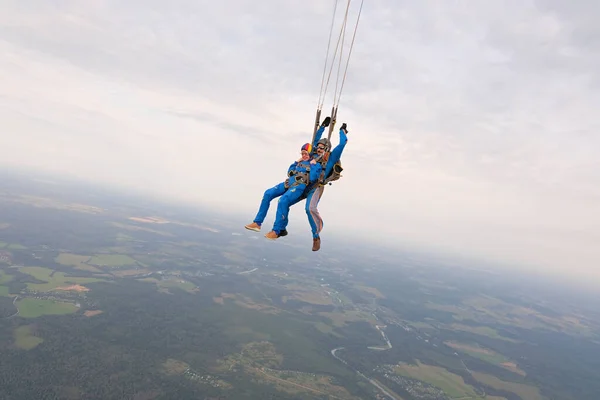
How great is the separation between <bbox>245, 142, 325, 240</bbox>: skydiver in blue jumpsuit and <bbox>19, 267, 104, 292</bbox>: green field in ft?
459

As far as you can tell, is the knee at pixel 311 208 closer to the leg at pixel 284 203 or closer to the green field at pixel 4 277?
the leg at pixel 284 203

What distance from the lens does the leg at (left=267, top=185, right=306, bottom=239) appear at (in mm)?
10172

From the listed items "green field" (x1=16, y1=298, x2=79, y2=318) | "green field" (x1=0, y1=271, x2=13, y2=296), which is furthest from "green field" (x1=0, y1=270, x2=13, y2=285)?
"green field" (x1=16, y1=298, x2=79, y2=318)

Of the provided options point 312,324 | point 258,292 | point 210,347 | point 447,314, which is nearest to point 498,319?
point 447,314

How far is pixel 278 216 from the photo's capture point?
10.5 m

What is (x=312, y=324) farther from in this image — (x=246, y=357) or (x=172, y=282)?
(x=172, y=282)

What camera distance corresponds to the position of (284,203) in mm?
10250

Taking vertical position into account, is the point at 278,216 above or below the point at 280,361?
above

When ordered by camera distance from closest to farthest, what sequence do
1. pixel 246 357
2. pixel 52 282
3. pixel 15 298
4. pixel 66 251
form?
pixel 246 357
pixel 15 298
pixel 52 282
pixel 66 251

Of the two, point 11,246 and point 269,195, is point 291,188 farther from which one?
Result: point 11,246

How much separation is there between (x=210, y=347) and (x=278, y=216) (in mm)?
103006

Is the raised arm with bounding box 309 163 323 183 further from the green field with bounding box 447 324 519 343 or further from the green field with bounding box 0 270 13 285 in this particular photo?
the green field with bounding box 447 324 519 343

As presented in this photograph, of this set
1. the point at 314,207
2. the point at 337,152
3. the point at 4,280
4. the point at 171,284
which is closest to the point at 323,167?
the point at 337,152

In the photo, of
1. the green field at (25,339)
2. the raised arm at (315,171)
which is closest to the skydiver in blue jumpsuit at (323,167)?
the raised arm at (315,171)
